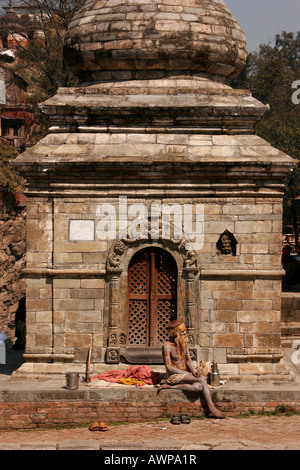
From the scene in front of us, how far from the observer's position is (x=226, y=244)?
11305 millimetres

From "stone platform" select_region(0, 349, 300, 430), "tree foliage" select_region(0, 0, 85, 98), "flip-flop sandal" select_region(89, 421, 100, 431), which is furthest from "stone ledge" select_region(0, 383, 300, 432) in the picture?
"tree foliage" select_region(0, 0, 85, 98)

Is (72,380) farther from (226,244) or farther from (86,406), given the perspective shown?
(226,244)

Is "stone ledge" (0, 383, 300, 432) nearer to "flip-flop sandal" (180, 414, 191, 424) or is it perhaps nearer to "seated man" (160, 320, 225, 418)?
"seated man" (160, 320, 225, 418)

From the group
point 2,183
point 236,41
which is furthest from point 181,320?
point 2,183

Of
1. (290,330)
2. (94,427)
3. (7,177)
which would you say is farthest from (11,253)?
(94,427)

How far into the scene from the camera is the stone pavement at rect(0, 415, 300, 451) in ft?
29.7

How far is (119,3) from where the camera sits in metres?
12.1

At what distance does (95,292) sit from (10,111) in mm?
20642

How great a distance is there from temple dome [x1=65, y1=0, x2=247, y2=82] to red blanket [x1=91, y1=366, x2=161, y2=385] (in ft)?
15.9

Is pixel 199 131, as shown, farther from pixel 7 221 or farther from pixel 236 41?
pixel 7 221

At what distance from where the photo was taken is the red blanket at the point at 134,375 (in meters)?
10.8

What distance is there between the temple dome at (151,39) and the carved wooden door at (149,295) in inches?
126

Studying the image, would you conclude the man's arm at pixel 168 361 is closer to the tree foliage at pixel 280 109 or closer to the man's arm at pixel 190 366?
the man's arm at pixel 190 366

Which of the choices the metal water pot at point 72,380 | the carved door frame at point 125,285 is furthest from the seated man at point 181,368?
the metal water pot at point 72,380
